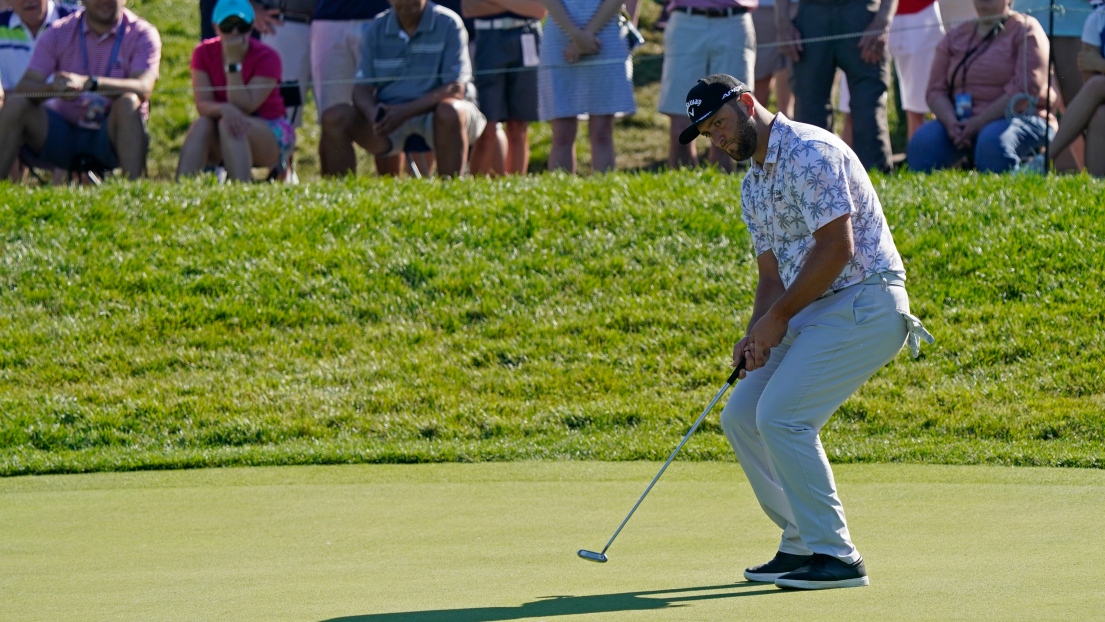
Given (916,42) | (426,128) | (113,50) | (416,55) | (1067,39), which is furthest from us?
(916,42)

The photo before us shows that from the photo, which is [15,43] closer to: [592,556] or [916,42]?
[916,42]

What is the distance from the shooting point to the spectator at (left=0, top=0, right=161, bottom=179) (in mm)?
11445

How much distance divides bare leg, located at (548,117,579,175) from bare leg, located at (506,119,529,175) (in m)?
0.67

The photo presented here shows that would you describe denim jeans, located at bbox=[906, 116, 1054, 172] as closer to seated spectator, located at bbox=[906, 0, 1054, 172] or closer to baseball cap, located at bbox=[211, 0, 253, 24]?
seated spectator, located at bbox=[906, 0, 1054, 172]

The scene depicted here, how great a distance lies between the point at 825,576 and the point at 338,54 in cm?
818

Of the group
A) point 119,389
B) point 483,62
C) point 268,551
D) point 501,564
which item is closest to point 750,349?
point 501,564

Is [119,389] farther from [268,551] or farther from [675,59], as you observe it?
[675,59]

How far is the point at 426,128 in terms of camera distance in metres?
11.5

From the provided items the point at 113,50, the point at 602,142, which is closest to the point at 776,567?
the point at 602,142

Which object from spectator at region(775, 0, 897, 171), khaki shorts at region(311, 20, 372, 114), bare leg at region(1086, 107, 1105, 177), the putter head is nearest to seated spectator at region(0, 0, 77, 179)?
khaki shorts at region(311, 20, 372, 114)

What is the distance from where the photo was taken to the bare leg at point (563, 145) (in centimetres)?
1170

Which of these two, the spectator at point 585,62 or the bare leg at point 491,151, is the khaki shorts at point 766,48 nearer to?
the spectator at point 585,62

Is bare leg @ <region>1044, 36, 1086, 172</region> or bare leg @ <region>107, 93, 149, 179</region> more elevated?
bare leg @ <region>1044, 36, 1086, 172</region>

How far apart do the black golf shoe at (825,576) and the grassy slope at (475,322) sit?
8.92ft
